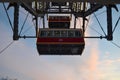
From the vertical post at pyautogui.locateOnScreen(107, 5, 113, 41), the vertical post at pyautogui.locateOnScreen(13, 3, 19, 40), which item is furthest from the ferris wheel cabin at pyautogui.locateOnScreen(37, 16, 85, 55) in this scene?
the vertical post at pyautogui.locateOnScreen(107, 5, 113, 41)

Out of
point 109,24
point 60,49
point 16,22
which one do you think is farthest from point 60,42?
point 109,24

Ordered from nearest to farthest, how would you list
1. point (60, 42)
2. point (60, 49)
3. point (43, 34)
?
point (60, 42), point (60, 49), point (43, 34)

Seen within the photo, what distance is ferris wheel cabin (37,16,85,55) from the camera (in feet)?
150

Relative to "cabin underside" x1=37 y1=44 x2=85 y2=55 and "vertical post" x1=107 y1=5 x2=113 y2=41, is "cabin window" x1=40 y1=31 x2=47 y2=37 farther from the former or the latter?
"vertical post" x1=107 y1=5 x2=113 y2=41

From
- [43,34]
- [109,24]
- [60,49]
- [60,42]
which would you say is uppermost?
[109,24]

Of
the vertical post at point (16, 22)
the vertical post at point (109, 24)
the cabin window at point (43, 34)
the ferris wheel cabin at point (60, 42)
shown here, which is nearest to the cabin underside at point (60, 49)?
the ferris wheel cabin at point (60, 42)

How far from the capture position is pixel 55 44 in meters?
45.7

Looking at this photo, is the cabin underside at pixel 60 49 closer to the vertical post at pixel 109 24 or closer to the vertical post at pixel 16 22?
the vertical post at pixel 16 22

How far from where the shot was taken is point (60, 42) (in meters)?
45.7

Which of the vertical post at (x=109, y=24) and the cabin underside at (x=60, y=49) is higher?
the vertical post at (x=109, y=24)

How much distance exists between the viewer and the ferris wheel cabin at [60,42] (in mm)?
45656

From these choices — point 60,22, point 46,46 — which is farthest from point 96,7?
point 60,22

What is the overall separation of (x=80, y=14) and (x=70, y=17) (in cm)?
531

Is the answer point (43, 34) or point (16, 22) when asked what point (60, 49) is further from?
point (16, 22)
